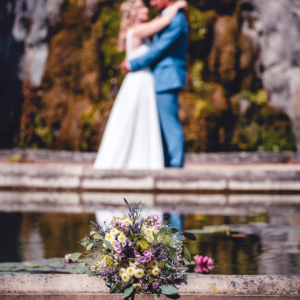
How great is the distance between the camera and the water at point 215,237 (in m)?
4.49

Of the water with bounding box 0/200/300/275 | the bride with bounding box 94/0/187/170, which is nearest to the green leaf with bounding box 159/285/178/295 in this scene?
the water with bounding box 0/200/300/275

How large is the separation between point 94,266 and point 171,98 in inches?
257

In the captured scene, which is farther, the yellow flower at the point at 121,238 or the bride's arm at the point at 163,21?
the bride's arm at the point at 163,21

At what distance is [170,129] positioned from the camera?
9422 millimetres

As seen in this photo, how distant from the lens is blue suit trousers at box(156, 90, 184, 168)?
9391 mm

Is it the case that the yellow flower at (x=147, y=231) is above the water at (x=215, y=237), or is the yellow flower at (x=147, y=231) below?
above

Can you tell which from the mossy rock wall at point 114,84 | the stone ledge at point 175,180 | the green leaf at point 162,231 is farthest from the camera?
the mossy rock wall at point 114,84

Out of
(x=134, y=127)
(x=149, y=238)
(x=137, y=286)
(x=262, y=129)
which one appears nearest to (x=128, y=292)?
(x=137, y=286)

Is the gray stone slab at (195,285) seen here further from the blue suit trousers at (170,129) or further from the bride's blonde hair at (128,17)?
the bride's blonde hair at (128,17)

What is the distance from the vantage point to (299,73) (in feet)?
59.0

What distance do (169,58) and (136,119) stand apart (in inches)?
36.9

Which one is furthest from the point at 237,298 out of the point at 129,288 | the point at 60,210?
the point at 60,210

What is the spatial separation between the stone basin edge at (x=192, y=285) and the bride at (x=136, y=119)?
20.7 feet

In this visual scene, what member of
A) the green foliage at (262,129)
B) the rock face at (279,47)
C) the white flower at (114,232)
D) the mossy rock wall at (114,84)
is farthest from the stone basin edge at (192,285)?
the rock face at (279,47)
